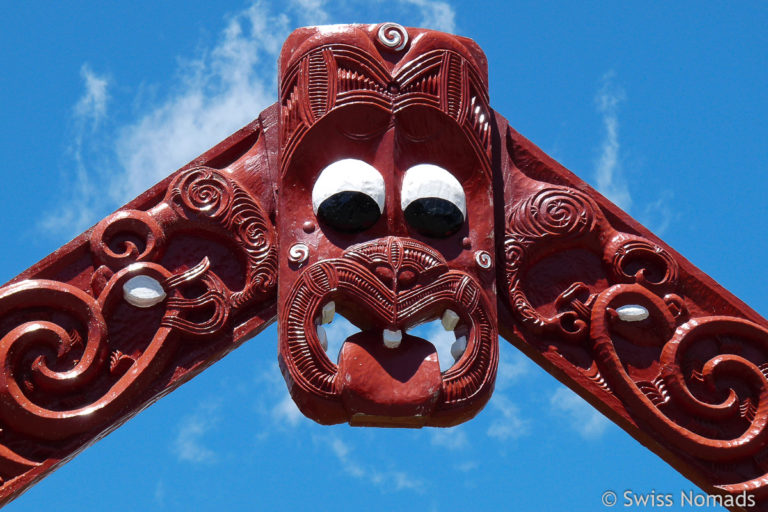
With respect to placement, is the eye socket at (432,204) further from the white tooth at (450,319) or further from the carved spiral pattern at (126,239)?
the carved spiral pattern at (126,239)

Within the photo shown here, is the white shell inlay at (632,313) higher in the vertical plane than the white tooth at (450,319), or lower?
higher

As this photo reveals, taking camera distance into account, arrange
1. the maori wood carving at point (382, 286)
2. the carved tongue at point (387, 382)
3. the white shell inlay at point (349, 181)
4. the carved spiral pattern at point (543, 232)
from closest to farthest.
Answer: the carved tongue at point (387, 382) → the maori wood carving at point (382, 286) → the white shell inlay at point (349, 181) → the carved spiral pattern at point (543, 232)

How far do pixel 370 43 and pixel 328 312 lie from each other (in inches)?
59.9

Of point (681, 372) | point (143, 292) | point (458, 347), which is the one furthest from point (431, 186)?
point (681, 372)

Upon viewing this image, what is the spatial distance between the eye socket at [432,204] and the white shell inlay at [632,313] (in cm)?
108

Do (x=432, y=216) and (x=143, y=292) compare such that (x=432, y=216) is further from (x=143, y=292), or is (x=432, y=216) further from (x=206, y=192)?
(x=143, y=292)

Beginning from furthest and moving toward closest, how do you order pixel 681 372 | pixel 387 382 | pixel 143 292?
pixel 681 372
pixel 143 292
pixel 387 382

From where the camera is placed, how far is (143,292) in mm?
8172

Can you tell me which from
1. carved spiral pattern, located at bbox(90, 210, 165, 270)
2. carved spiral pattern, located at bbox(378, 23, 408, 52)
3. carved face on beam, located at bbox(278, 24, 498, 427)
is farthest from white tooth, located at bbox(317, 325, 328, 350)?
carved spiral pattern, located at bbox(378, 23, 408, 52)

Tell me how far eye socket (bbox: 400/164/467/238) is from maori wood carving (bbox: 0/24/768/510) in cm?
1

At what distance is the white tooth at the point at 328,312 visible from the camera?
7.81 meters

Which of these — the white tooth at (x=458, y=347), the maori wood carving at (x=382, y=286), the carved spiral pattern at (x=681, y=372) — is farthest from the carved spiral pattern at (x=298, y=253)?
the carved spiral pattern at (x=681, y=372)

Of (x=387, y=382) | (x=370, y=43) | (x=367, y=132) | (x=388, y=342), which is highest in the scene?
(x=370, y=43)

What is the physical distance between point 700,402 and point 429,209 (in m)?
1.84
